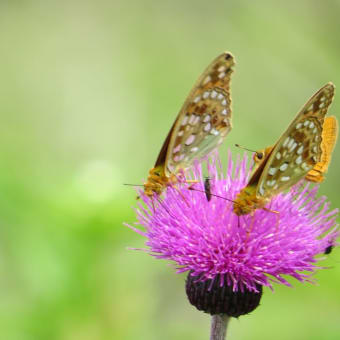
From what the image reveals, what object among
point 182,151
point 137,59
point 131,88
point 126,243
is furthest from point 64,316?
point 137,59

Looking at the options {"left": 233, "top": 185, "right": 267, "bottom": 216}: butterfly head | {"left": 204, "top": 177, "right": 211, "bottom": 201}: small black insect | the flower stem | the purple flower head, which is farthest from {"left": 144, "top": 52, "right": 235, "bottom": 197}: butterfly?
the flower stem

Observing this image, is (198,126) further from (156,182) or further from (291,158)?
(291,158)

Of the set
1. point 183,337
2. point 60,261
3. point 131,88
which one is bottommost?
point 183,337

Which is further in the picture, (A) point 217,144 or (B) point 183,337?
(B) point 183,337

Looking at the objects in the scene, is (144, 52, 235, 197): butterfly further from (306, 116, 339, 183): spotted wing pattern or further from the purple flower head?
(306, 116, 339, 183): spotted wing pattern

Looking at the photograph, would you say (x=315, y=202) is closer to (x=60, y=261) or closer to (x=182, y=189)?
(x=182, y=189)

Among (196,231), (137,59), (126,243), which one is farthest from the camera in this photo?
(137,59)

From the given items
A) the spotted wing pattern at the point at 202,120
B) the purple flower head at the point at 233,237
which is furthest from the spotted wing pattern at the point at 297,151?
the spotted wing pattern at the point at 202,120
